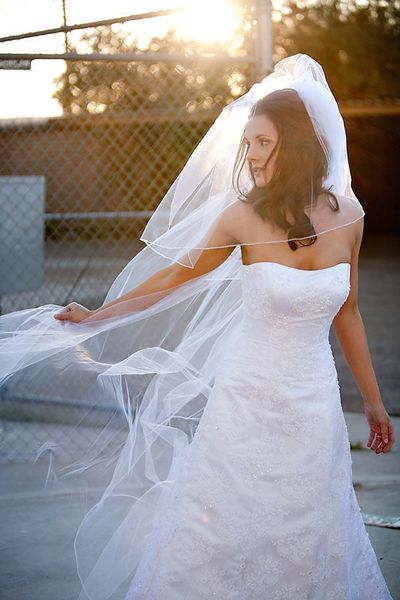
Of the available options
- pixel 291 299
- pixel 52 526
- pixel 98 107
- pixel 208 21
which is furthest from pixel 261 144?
pixel 98 107

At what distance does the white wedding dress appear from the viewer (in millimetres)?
2742

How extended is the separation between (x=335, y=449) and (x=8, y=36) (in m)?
3.11

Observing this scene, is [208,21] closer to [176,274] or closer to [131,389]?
[176,274]

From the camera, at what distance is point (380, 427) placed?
3.09 meters

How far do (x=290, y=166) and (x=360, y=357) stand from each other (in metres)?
0.68

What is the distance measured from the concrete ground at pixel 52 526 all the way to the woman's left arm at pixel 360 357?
85cm

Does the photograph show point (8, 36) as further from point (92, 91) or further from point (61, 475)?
point (61, 475)

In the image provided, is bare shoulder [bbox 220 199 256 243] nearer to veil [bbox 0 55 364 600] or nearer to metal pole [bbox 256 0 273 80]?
veil [bbox 0 55 364 600]

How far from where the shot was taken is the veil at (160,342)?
3.04 meters

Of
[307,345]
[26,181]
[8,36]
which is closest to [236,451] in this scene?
[307,345]

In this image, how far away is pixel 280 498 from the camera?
9.07 ft

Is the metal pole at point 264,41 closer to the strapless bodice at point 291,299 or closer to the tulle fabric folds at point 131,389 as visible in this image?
the tulle fabric folds at point 131,389

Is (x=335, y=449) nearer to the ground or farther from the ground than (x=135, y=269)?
nearer to the ground

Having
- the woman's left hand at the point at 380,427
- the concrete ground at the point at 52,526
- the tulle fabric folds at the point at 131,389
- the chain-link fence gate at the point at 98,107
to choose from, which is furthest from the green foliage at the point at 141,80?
the woman's left hand at the point at 380,427
